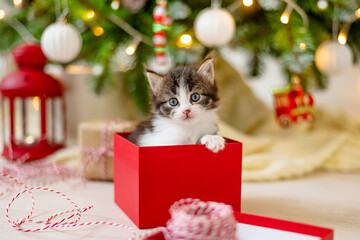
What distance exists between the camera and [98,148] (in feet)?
4.52

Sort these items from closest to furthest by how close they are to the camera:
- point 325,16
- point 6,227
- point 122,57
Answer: point 6,227
point 325,16
point 122,57

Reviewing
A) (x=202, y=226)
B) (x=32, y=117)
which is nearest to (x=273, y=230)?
(x=202, y=226)

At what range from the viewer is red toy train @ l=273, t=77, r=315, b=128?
158cm

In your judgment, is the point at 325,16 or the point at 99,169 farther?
the point at 325,16

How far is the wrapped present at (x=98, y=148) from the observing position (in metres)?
1.37

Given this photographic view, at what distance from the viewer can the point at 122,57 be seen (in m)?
1.93

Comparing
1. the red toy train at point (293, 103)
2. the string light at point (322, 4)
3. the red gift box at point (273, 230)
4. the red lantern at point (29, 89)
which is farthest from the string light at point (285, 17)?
the red lantern at point (29, 89)

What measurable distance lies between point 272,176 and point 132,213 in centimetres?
65

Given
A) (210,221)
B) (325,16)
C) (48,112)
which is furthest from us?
(48,112)

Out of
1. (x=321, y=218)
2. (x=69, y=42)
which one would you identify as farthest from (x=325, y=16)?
(x=69, y=42)

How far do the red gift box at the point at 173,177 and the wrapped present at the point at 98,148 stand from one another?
0.38 metres

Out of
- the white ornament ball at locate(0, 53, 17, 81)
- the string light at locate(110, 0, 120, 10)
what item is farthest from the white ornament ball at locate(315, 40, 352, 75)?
the white ornament ball at locate(0, 53, 17, 81)

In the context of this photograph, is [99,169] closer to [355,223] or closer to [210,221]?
[210,221]

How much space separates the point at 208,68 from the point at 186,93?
0.10m
